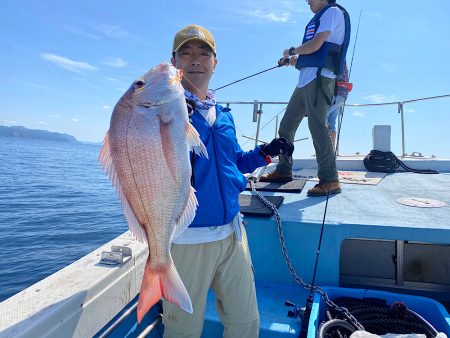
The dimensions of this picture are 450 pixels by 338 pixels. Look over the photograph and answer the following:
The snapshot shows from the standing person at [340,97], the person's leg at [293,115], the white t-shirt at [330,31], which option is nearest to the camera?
the white t-shirt at [330,31]

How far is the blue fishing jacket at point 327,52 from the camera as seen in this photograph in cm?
382

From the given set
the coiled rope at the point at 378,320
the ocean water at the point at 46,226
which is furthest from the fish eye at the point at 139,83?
the ocean water at the point at 46,226

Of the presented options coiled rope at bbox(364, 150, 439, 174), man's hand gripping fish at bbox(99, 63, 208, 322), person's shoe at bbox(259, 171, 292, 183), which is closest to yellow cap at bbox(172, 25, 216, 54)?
man's hand gripping fish at bbox(99, 63, 208, 322)

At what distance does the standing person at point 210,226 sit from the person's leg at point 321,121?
2.01m

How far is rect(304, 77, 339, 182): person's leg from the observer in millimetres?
3882

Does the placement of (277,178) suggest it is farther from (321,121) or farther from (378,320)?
(378,320)

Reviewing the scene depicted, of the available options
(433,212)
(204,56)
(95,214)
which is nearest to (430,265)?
(433,212)

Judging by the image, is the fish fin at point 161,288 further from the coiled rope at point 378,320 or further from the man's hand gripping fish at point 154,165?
the coiled rope at point 378,320

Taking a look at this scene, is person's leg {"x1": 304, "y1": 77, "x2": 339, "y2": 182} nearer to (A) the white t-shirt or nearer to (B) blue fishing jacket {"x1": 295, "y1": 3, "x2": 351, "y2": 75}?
(A) the white t-shirt

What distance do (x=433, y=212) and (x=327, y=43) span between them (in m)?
2.20

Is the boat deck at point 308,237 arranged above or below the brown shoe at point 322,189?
below

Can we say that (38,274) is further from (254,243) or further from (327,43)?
(327,43)

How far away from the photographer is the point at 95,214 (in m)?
12.1

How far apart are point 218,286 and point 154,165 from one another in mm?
982
